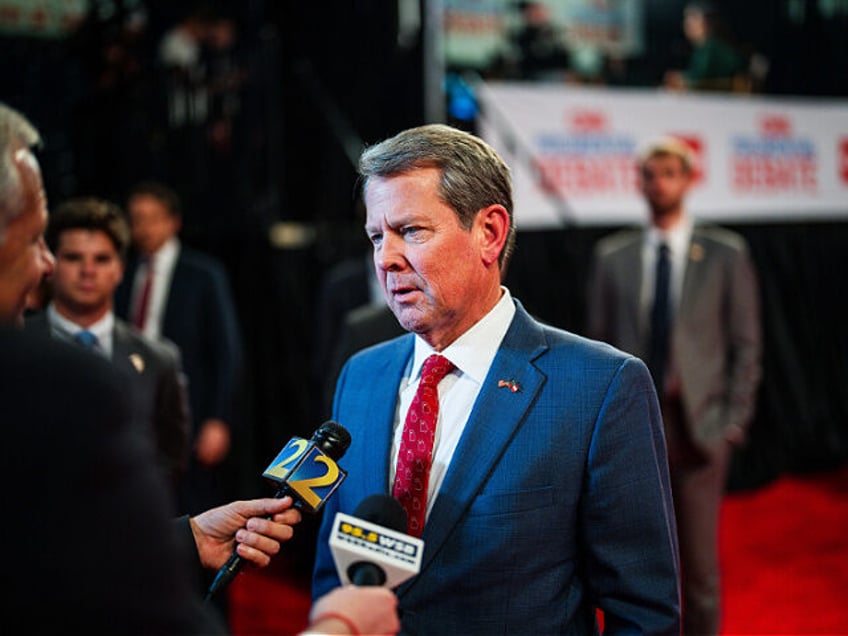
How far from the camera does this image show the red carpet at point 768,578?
4.34 metres

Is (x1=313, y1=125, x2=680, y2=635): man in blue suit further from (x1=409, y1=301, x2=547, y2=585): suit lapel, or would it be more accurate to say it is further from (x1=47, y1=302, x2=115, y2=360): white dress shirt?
(x1=47, y1=302, x2=115, y2=360): white dress shirt

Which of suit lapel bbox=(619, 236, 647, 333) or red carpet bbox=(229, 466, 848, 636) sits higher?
suit lapel bbox=(619, 236, 647, 333)

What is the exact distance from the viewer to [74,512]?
90cm

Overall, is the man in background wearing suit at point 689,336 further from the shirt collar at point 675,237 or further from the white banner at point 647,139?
the white banner at point 647,139

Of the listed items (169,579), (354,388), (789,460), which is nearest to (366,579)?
(169,579)

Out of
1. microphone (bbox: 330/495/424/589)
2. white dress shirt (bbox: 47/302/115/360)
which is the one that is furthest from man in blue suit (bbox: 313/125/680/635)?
white dress shirt (bbox: 47/302/115/360)

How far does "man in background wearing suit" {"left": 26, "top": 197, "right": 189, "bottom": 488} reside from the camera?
2.92 meters

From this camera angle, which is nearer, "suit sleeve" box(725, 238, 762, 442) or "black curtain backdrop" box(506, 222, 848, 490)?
"suit sleeve" box(725, 238, 762, 442)

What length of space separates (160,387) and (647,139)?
3.71 metres

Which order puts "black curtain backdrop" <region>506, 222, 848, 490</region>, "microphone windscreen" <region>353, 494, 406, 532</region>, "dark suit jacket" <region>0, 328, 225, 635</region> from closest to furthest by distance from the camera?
1. "dark suit jacket" <region>0, 328, 225, 635</region>
2. "microphone windscreen" <region>353, 494, 406, 532</region>
3. "black curtain backdrop" <region>506, 222, 848, 490</region>

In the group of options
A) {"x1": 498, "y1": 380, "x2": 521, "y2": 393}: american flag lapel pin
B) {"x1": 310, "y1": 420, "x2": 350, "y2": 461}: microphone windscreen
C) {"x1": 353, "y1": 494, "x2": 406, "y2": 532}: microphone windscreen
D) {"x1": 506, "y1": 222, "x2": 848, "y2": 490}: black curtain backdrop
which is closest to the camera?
{"x1": 353, "y1": 494, "x2": 406, "y2": 532}: microphone windscreen

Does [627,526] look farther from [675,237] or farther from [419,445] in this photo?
[675,237]

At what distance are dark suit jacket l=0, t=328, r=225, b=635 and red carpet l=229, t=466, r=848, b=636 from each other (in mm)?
3495

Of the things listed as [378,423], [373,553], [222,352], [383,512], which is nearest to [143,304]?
[222,352]
